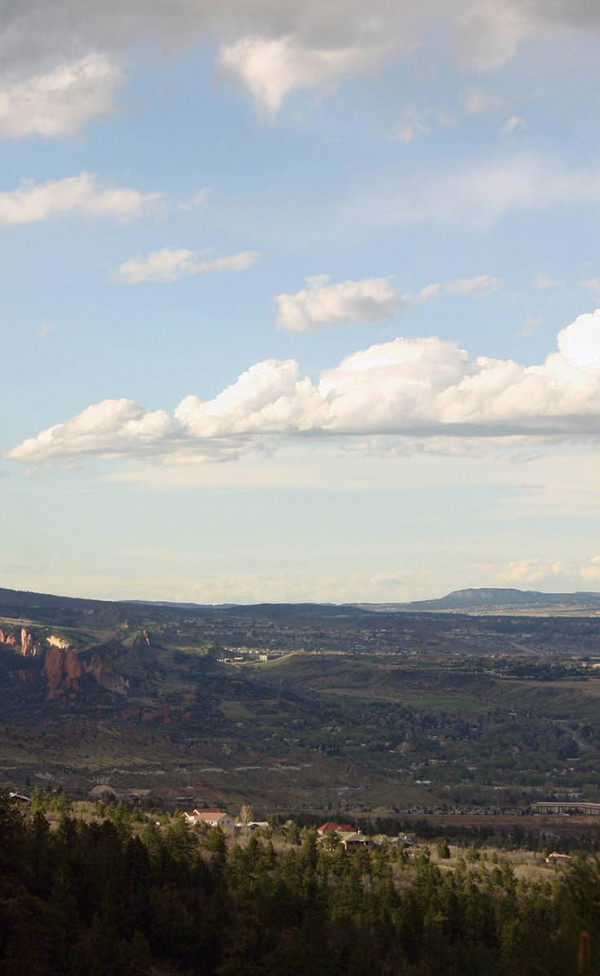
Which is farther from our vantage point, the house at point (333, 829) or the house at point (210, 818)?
the house at point (210, 818)

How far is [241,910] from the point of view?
90.1 m

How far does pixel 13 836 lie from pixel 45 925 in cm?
1459

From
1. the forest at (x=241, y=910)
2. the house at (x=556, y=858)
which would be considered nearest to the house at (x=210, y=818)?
the forest at (x=241, y=910)

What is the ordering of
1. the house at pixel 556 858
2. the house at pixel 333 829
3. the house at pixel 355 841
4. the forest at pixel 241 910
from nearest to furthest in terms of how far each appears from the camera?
the forest at pixel 241 910 < the house at pixel 556 858 < the house at pixel 355 841 < the house at pixel 333 829

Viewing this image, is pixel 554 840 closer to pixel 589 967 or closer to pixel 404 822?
pixel 404 822

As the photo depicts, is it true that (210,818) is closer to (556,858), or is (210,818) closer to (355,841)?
(355,841)

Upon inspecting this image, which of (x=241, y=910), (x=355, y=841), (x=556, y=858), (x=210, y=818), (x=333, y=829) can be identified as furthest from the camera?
(x=210, y=818)

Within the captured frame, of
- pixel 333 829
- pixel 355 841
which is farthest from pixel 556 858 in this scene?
pixel 333 829

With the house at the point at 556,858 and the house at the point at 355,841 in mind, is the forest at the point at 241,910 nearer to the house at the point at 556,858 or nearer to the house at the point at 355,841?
the house at the point at 355,841

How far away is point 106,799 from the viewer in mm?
180375

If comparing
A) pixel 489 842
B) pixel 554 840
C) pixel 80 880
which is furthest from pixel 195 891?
Answer: pixel 554 840

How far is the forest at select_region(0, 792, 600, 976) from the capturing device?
7512cm

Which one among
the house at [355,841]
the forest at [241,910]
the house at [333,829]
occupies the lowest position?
the house at [333,829]

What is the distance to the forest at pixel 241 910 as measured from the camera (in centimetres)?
7512
